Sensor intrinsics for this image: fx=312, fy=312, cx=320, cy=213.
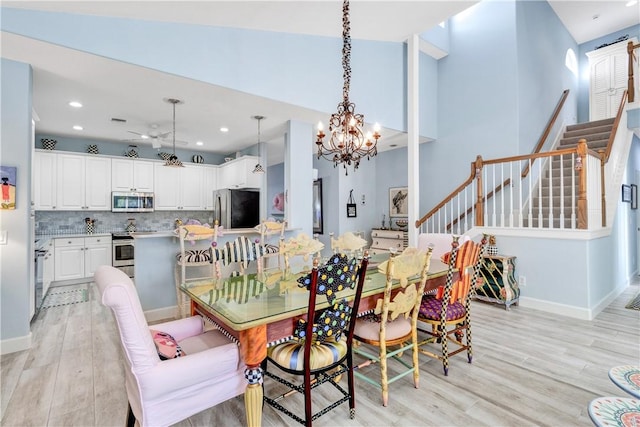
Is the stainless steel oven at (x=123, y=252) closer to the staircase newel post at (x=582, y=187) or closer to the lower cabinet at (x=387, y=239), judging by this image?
the lower cabinet at (x=387, y=239)

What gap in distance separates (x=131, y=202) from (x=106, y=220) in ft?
2.06

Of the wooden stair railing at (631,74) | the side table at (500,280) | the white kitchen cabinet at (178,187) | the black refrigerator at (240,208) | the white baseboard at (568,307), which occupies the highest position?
the wooden stair railing at (631,74)

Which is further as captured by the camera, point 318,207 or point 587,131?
point 318,207

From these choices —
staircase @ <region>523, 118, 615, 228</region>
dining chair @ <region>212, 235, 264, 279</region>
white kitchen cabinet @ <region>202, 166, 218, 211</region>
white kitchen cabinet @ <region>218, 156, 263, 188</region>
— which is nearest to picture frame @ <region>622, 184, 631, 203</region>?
staircase @ <region>523, 118, 615, 228</region>

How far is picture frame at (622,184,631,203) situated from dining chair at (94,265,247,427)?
272 inches

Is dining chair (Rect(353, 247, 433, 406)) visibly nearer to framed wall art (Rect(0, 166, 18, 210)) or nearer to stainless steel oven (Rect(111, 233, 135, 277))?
framed wall art (Rect(0, 166, 18, 210))

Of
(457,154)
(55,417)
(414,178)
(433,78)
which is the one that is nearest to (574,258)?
(414,178)

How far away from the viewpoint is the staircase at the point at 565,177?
4.77 metres

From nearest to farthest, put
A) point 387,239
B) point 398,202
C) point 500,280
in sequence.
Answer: point 500,280, point 387,239, point 398,202

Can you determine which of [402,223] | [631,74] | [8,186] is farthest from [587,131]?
[8,186]

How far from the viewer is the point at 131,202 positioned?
6.23 metres

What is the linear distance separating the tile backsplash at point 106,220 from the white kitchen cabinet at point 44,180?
0.42 meters

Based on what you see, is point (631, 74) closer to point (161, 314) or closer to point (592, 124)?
point (592, 124)

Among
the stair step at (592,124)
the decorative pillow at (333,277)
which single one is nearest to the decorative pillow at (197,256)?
the decorative pillow at (333,277)
